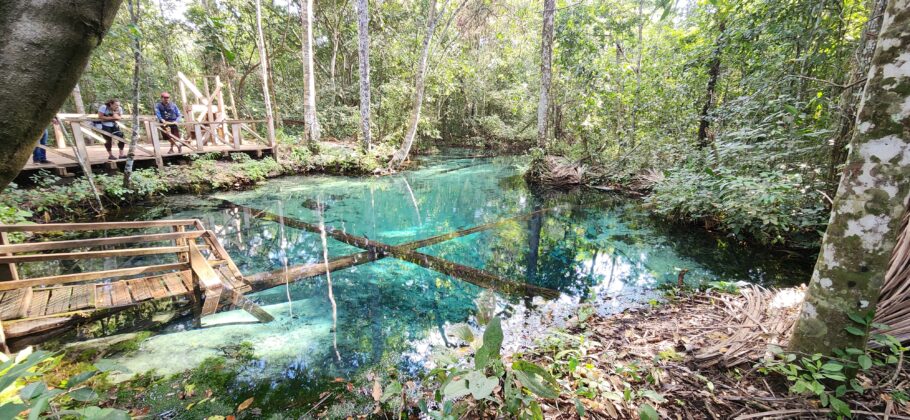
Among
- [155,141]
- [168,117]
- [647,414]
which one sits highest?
[168,117]

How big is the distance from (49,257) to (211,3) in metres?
18.0

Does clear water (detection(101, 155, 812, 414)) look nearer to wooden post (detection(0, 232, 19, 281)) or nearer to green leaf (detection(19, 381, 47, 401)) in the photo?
wooden post (detection(0, 232, 19, 281))

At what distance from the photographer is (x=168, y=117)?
10.5m

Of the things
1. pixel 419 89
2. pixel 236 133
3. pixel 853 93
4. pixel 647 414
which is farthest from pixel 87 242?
pixel 419 89

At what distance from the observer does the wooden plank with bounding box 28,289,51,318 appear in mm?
3467

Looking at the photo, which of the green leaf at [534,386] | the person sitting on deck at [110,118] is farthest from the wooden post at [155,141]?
the green leaf at [534,386]

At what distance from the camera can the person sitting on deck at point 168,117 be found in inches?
397

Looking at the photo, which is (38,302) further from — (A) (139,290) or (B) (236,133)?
(B) (236,133)

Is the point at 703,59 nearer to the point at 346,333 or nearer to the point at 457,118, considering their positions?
the point at 346,333

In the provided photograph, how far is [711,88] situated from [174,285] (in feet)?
36.6

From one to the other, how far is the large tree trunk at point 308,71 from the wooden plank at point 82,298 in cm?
1080

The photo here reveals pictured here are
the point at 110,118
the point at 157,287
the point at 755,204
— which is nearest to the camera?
the point at 157,287

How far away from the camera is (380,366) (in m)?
3.32

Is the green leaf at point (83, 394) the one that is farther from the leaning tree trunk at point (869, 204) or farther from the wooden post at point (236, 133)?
the wooden post at point (236, 133)
